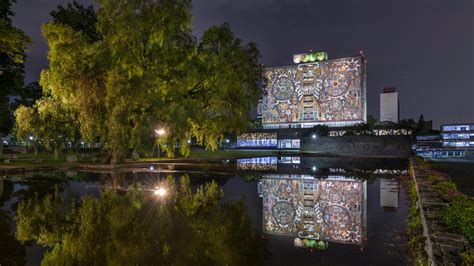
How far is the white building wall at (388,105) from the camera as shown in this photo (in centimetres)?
12731

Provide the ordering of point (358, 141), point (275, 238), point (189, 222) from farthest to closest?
point (358, 141)
point (189, 222)
point (275, 238)

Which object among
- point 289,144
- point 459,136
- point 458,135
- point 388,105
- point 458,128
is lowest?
point 289,144

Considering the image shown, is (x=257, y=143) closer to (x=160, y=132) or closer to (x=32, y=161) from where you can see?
(x=32, y=161)

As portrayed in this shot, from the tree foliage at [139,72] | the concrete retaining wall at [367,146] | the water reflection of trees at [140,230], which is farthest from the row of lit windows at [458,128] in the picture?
the water reflection of trees at [140,230]

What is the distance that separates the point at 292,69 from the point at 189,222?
93415 mm

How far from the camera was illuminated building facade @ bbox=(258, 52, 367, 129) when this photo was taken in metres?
89.4

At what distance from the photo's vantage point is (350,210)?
10.8m

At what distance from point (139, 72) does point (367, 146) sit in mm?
42869

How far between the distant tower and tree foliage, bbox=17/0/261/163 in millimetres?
114974

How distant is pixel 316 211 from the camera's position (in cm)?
1053

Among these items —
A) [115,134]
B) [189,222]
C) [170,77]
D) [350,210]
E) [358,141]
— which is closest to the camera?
[189,222]

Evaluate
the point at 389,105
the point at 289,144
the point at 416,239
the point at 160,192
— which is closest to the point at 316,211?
the point at 416,239

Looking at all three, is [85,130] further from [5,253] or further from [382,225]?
[382,225]

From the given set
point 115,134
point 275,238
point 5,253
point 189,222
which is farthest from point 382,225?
point 115,134
